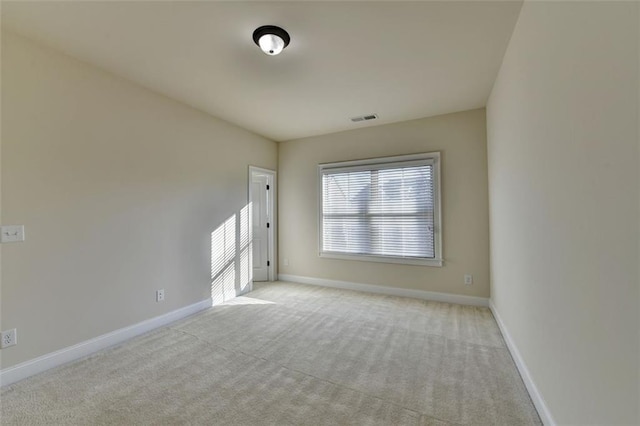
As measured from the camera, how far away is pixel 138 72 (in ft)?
8.89

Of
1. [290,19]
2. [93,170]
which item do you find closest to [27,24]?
[93,170]

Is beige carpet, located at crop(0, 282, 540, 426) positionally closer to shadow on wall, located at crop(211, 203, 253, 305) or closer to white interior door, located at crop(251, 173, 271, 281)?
shadow on wall, located at crop(211, 203, 253, 305)

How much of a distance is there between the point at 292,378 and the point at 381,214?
2811 mm

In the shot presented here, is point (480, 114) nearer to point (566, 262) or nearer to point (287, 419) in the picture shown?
point (566, 262)

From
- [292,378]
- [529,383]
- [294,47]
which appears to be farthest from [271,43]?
[529,383]

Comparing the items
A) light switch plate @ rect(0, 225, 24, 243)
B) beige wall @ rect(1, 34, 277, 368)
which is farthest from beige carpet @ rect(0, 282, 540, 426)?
light switch plate @ rect(0, 225, 24, 243)

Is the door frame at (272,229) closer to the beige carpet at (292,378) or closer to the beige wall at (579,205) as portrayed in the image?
the beige carpet at (292,378)

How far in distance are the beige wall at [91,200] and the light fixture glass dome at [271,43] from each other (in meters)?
1.73

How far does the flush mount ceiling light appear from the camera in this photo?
2.07m

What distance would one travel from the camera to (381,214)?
4.31 m

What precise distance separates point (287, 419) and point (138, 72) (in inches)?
130

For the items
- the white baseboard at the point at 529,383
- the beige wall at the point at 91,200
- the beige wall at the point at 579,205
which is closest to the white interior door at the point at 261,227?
the beige wall at the point at 91,200

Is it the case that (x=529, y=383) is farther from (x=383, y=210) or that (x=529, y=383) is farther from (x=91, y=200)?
(x=91, y=200)

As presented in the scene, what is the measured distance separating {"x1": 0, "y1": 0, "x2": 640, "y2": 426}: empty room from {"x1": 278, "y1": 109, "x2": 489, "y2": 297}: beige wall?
0.04m
